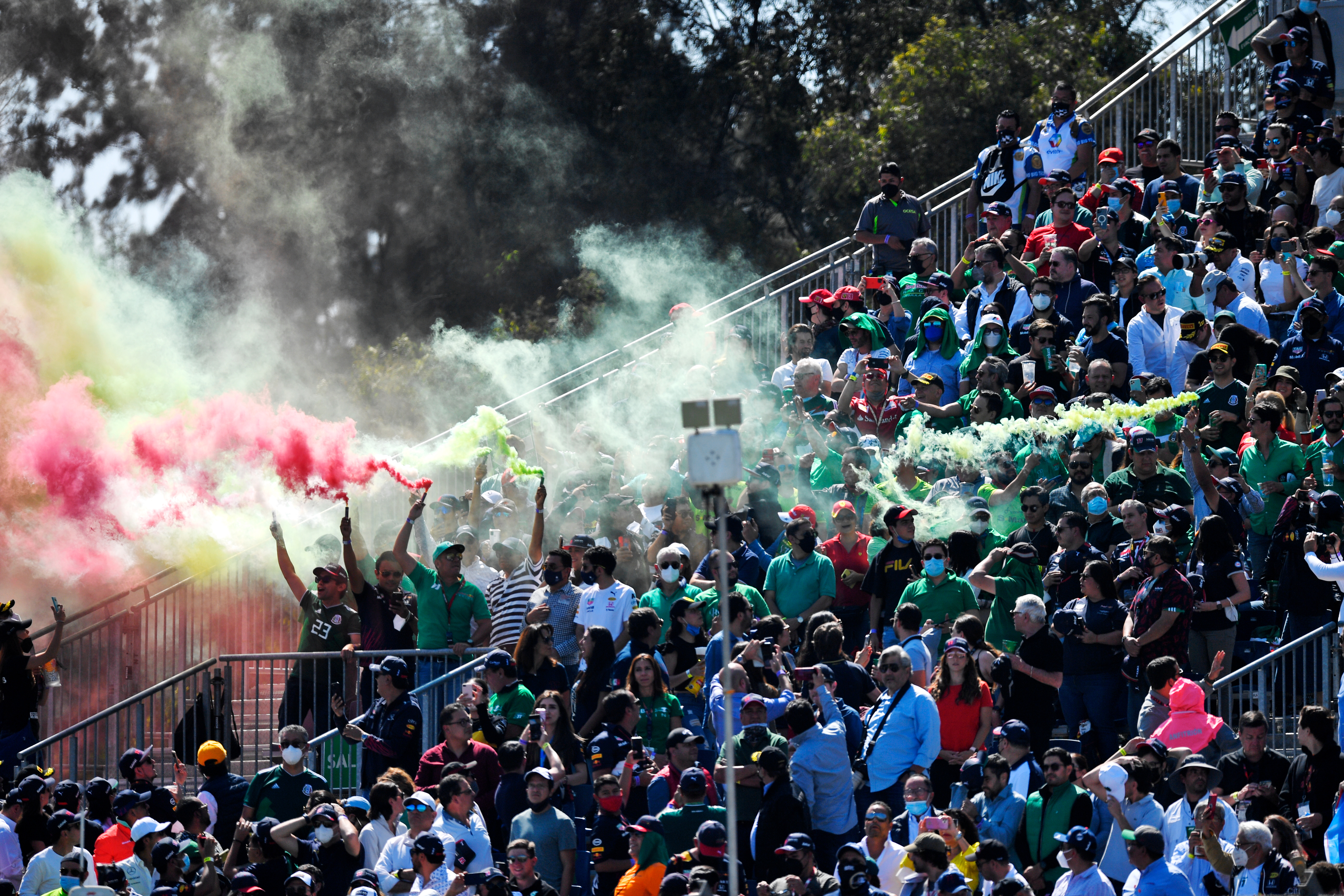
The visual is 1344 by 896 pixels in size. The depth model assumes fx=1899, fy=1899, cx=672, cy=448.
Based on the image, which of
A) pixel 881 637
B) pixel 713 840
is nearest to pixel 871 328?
pixel 881 637

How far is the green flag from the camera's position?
70.7 feet

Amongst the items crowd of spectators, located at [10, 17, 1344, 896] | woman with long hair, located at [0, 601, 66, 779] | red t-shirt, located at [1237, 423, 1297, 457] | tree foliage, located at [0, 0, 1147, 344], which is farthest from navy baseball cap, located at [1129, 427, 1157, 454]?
tree foliage, located at [0, 0, 1147, 344]

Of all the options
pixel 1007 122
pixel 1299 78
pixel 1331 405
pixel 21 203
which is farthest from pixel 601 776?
pixel 21 203

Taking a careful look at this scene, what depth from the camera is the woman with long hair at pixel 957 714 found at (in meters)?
11.8

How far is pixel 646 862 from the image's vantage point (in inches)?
428

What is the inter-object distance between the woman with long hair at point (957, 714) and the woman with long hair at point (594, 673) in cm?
231

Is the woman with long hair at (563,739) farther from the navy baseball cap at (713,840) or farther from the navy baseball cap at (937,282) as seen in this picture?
the navy baseball cap at (937,282)

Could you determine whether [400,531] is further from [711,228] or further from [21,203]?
[711,228]

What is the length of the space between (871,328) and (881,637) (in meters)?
4.55

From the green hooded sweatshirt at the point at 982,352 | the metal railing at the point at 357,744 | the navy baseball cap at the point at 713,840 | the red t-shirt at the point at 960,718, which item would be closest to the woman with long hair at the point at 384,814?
the navy baseball cap at the point at 713,840

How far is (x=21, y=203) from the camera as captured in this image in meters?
23.6

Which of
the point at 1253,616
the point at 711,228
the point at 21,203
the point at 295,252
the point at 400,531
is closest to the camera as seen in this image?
the point at 1253,616

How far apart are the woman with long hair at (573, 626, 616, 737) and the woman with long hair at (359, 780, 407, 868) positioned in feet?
5.32

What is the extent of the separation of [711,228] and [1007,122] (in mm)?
13427
